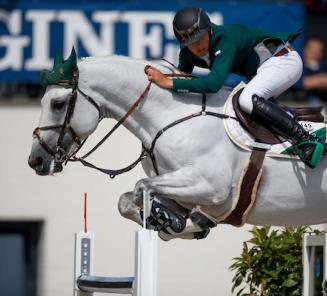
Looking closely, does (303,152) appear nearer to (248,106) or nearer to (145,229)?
(248,106)

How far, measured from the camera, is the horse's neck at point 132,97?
5383 millimetres

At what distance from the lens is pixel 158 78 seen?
5.38 meters

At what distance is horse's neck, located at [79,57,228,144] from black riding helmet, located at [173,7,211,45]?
314mm

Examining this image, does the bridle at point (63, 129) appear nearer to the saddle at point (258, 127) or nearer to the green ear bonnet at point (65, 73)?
the green ear bonnet at point (65, 73)

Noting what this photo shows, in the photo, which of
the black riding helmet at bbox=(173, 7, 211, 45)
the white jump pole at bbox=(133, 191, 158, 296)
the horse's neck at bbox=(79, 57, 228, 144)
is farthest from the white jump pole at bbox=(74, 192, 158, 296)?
the black riding helmet at bbox=(173, 7, 211, 45)

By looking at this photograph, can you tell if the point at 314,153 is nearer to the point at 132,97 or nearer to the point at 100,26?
the point at 132,97

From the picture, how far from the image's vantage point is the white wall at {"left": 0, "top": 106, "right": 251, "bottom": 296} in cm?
916

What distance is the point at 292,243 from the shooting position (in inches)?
261

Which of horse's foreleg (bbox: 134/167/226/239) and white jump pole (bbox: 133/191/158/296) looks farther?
horse's foreleg (bbox: 134/167/226/239)

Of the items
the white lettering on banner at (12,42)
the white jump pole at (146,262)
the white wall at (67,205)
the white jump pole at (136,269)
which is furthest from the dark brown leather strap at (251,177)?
the white lettering on banner at (12,42)

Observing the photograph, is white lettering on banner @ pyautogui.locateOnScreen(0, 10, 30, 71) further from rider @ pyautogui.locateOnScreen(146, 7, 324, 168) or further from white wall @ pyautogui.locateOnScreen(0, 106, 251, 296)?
rider @ pyautogui.locateOnScreen(146, 7, 324, 168)

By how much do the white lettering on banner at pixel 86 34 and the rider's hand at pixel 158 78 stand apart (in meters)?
3.81

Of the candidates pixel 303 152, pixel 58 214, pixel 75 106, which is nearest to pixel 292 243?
pixel 303 152

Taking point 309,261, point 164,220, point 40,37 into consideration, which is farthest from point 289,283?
point 40,37
